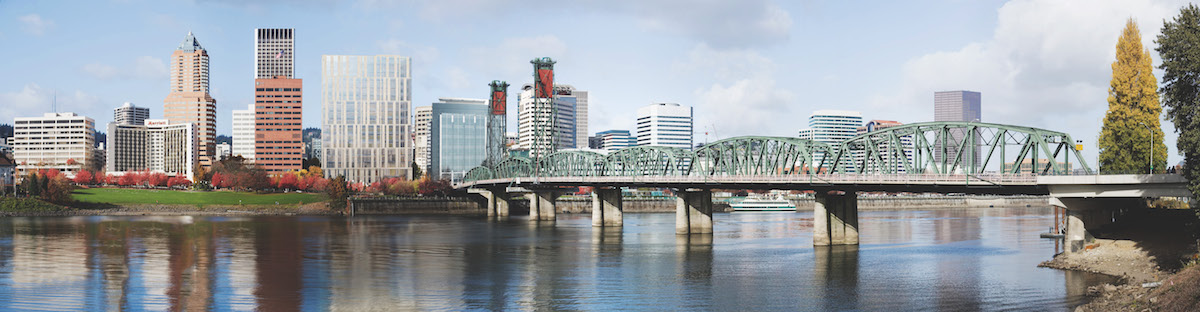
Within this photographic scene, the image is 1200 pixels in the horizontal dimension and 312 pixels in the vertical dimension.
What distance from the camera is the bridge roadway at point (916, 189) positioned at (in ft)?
214

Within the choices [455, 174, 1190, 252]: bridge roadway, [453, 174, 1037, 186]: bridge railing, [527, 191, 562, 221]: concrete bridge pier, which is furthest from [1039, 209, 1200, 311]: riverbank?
[527, 191, 562, 221]: concrete bridge pier

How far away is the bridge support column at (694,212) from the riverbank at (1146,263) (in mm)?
54141

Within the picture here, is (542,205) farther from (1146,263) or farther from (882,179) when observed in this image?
(1146,263)

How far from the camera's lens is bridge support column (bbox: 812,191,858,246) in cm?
9625

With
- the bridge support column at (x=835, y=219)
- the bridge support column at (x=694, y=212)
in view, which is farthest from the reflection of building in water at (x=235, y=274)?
the bridge support column at (x=835, y=219)

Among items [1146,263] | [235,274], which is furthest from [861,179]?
[235,274]

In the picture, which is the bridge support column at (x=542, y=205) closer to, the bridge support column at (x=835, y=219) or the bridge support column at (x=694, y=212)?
the bridge support column at (x=694, y=212)

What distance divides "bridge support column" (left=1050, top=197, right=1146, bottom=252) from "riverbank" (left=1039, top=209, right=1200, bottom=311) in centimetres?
66

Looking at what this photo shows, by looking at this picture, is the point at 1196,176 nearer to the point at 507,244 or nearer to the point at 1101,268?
the point at 1101,268

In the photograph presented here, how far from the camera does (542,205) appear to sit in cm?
18550

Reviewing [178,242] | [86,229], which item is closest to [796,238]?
[178,242]

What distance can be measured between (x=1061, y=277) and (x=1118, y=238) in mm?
7544

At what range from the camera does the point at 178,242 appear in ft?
348

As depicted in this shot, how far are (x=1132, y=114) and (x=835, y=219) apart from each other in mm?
28910
